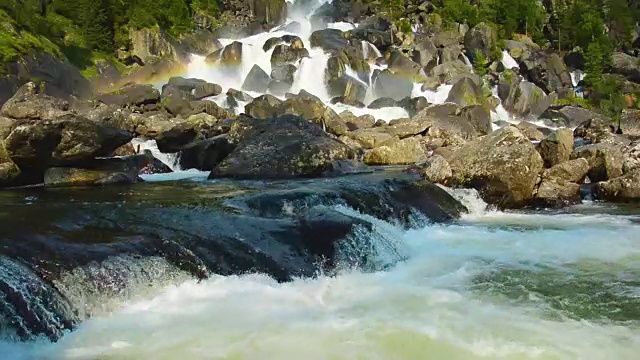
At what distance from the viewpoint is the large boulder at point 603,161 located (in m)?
21.5

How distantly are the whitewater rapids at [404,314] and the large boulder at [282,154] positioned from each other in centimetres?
911

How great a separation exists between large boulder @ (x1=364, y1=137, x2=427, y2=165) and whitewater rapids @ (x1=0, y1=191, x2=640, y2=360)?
47.5ft

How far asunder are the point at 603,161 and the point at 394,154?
9332 mm

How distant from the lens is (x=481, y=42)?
74500 millimetres

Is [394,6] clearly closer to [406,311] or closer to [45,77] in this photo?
[45,77]

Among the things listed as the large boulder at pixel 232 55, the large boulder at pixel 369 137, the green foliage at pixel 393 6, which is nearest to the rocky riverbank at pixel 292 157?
the large boulder at pixel 369 137

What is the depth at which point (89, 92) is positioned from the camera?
5153 cm

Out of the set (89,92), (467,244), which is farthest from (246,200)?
(89,92)

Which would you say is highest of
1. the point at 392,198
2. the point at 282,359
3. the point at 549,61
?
the point at 549,61

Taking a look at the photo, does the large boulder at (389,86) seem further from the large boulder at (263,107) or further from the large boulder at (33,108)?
the large boulder at (33,108)

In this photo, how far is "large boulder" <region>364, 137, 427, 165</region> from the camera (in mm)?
27281

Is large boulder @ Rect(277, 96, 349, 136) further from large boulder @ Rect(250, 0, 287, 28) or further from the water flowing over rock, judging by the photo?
large boulder @ Rect(250, 0, 287, 28)

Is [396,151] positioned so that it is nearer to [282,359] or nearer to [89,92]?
[282,359]

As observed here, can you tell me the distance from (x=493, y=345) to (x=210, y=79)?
55782 mm
